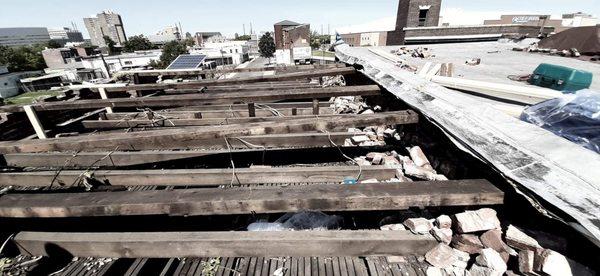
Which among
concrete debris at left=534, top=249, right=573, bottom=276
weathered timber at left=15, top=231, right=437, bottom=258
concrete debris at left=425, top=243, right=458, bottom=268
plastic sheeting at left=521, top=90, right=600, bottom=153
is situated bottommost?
concrete debris at left=425, top=243, right=458, bottom=268

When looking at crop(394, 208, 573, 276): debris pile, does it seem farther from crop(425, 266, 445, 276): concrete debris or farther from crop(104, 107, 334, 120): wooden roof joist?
crop(104, 107, 334, 120): wooden roof joist

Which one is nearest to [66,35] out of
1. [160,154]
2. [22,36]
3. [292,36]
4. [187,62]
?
[22,36]

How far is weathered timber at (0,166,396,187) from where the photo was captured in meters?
2.92

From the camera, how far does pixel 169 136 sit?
249cm

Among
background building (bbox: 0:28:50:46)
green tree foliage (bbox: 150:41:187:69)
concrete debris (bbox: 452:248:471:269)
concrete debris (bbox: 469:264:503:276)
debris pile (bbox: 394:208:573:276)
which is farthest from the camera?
background building (bbox: 0:28:50:46)

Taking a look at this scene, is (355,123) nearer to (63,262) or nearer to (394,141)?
(394,141)

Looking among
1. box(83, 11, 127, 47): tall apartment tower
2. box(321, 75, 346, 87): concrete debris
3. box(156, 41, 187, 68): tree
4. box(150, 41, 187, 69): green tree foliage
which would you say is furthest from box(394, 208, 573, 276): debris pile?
box(83, 11, 127, 47): tall apartment tower

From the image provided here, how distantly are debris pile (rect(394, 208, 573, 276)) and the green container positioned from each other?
3.88 meters

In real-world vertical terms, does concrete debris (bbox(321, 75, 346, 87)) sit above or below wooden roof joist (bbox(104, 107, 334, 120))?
above

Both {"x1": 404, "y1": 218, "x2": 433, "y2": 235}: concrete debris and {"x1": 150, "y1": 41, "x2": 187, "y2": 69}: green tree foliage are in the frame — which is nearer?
{"x1": 404, "y1": 218, "x2": 433, "y2": 235}: concrete debris

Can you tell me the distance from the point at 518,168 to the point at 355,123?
1415mm

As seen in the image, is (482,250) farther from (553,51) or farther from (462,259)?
(553,51)

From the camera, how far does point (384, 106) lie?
5066mm

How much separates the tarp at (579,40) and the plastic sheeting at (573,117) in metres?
8.60
